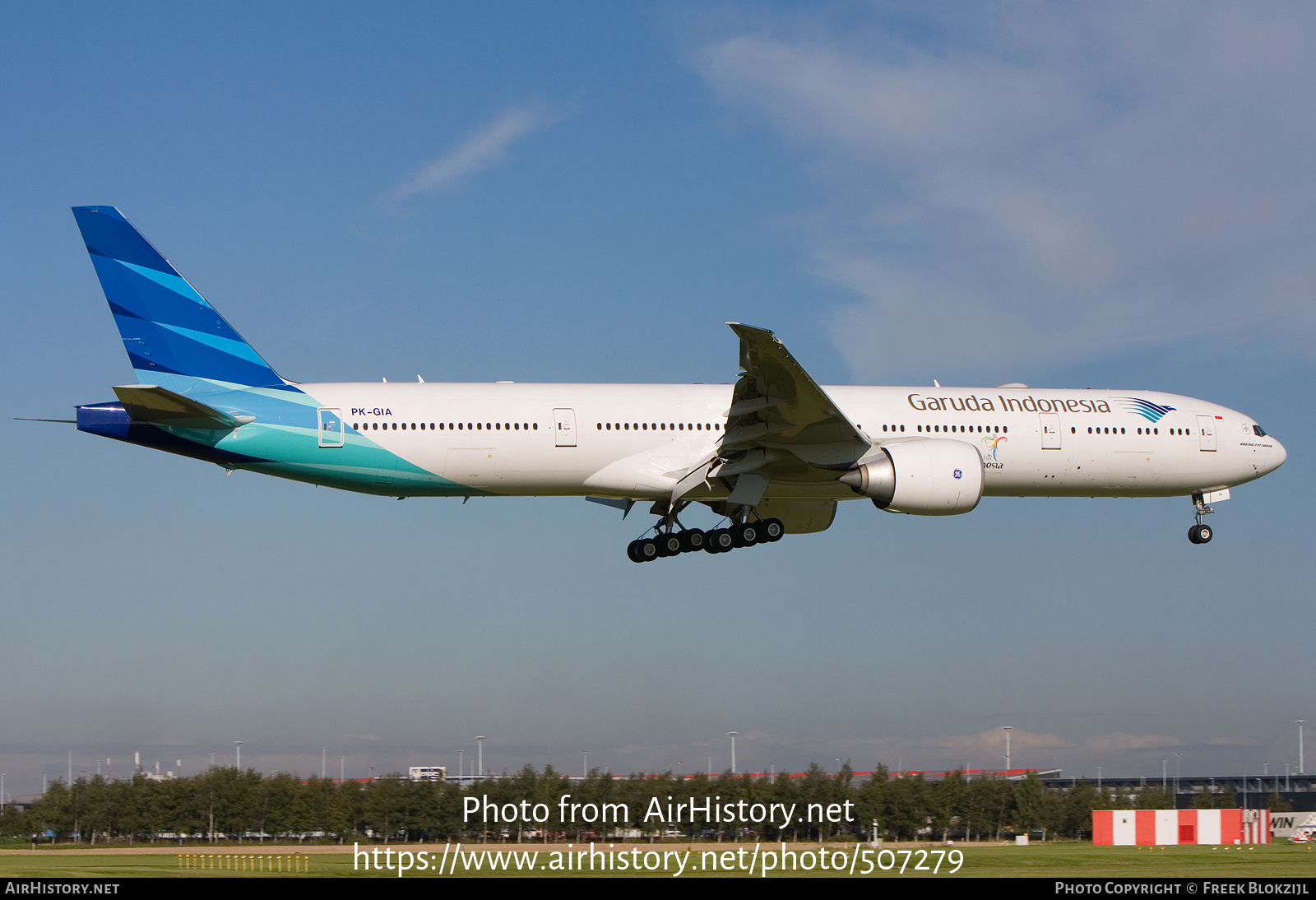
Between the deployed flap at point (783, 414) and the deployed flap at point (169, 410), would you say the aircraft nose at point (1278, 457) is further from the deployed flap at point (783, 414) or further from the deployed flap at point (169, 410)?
the deployed flap at point (169, 410)

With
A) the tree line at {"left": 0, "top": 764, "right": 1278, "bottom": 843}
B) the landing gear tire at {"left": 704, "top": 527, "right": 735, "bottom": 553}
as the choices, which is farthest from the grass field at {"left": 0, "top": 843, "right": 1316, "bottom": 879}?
the landing gear tire at {"left": 704, "top": 527, "right": 735, "bottom": 553}

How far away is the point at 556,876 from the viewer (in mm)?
21609

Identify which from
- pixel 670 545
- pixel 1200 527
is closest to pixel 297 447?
pixel 670 545

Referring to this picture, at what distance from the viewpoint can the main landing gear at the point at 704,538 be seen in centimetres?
2914

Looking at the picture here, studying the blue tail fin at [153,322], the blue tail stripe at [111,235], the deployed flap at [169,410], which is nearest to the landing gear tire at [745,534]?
the blue tail fin at [153,322]

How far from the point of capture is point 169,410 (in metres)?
25.3

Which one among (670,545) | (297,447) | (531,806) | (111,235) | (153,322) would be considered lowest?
(531,806)

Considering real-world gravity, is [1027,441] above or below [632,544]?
above

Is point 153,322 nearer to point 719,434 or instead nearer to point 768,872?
point 719,434

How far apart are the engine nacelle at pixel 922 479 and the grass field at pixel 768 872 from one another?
693cm

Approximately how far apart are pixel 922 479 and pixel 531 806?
12.9 meters
